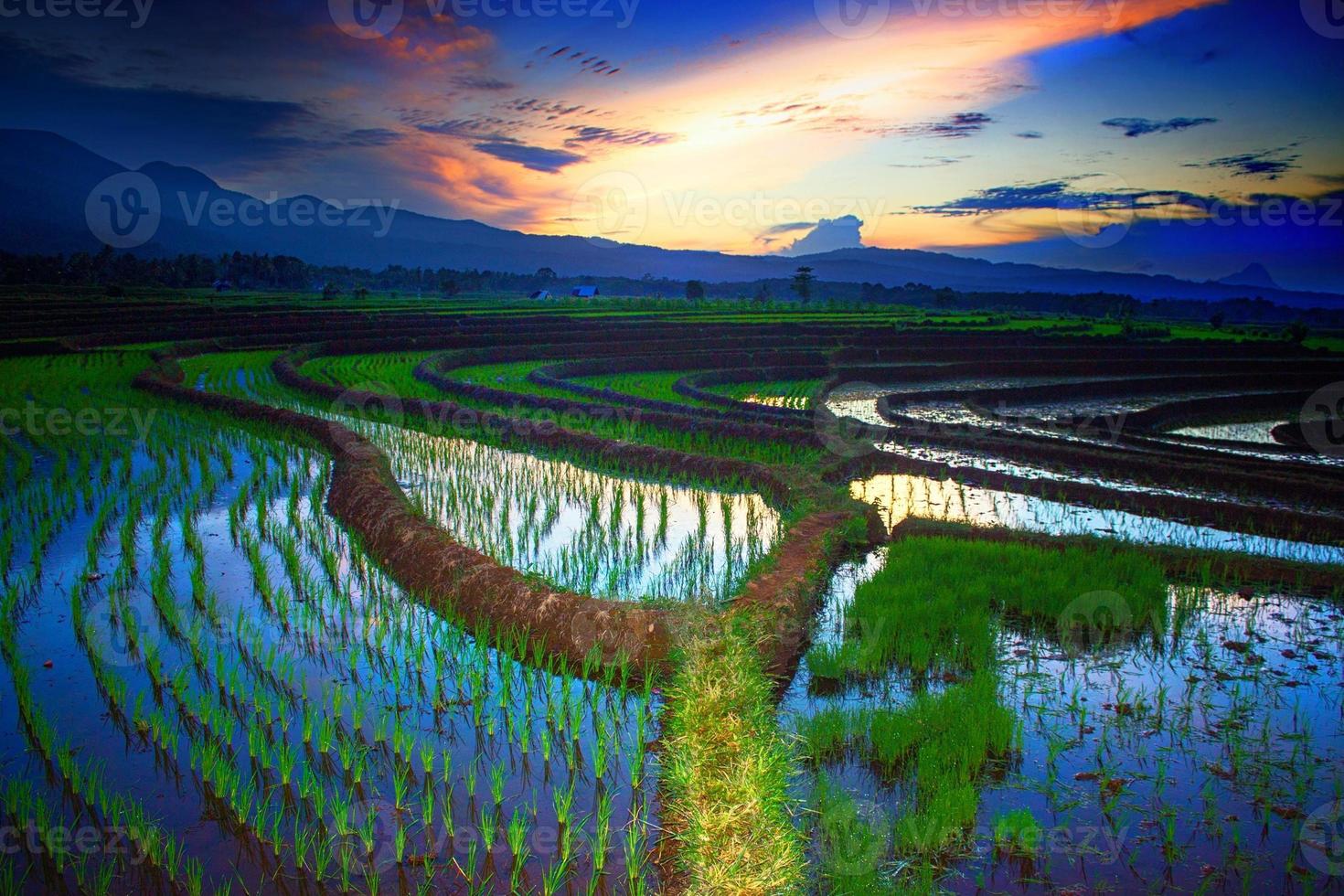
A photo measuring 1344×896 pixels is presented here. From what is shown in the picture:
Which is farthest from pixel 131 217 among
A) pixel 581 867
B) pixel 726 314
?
pixel 581 867

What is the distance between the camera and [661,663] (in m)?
4.77

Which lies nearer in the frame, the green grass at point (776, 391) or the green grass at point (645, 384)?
the green grass at point (645, 384)

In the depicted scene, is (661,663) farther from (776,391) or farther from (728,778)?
(776,391)

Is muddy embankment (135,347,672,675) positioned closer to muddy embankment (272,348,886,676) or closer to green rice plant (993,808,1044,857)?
muddy embankment (272,348,886,676)

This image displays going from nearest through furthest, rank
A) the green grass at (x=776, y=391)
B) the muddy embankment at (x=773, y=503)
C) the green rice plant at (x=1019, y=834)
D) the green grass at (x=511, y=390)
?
the green rice plant at (x=1019, y=834) < the muddy embankment at (x=773, y=503) < the green grass at (x=511, y=390) < the green grass at (x=776, y=391)

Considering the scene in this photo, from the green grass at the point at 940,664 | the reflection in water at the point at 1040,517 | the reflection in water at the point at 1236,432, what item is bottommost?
the green grass at the point at 940,664

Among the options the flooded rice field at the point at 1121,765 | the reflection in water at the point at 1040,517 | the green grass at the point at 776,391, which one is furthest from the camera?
the green grass at the point at 776,391

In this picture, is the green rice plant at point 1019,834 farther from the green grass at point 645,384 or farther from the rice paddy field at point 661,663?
the green grass at point 645,384

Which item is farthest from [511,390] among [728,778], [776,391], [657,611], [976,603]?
[728,778]

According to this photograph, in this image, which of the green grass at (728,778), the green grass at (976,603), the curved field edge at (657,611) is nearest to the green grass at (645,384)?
the curved field edge at (657,611)

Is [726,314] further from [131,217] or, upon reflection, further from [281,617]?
[131,217]

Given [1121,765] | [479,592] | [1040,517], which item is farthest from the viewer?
[1040,517]

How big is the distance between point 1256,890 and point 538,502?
6924mm

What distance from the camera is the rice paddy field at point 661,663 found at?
10.6 ft
